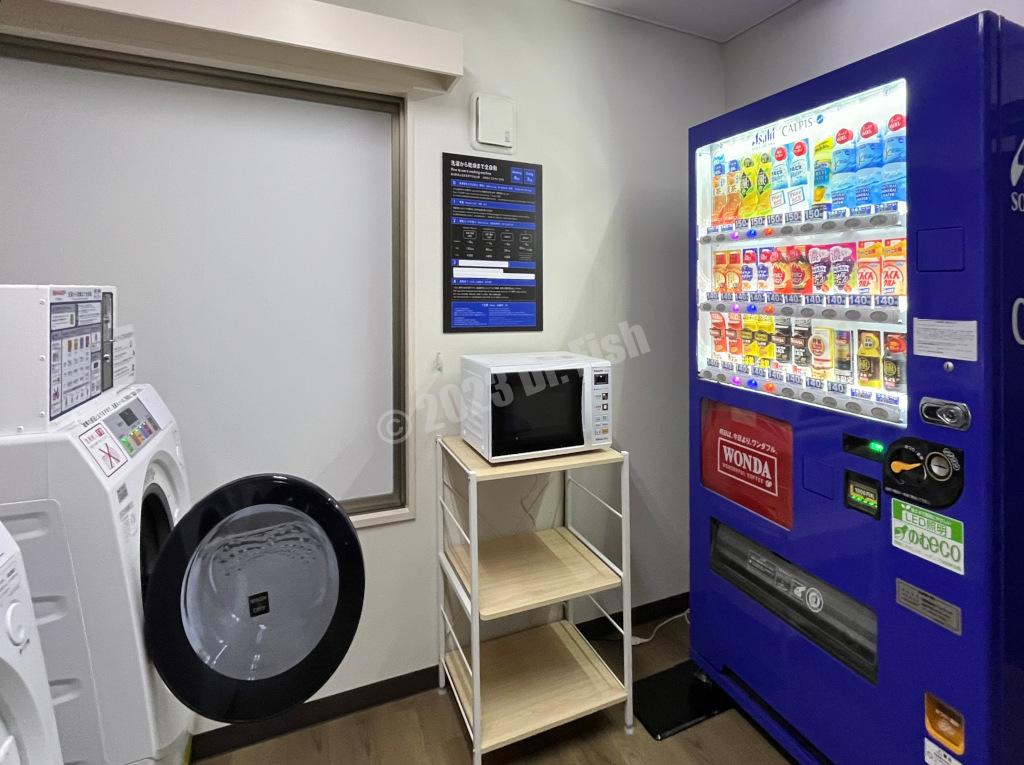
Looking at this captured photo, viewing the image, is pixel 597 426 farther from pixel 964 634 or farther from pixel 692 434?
pixel 964 634

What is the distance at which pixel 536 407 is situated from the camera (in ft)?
5.87

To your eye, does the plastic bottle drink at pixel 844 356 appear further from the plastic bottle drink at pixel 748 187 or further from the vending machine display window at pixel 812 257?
the plastic bottle drink at pixel 748 187

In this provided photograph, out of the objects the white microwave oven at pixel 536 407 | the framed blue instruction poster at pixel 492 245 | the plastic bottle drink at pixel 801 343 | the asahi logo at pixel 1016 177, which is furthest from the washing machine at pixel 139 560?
the asahi logo at pixel 1016 177

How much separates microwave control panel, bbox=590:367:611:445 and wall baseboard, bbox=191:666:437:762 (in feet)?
3.82

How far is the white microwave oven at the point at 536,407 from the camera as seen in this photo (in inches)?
68.3

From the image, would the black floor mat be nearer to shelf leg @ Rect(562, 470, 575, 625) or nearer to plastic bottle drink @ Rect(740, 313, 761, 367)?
shelf leg @ Rect(562, 470, 575, 625)

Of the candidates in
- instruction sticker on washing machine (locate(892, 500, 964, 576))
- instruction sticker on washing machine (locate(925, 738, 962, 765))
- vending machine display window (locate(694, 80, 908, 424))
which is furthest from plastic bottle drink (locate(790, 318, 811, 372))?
instruction sticker on washing machine (locate(925, 738, 962, 765))

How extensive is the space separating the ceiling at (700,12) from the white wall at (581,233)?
0.05 m

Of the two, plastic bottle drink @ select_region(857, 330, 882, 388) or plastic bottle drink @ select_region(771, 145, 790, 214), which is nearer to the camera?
plastic bottle drink @ select_region(857, 330, 882, 388)

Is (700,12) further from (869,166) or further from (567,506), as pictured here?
(567,506)

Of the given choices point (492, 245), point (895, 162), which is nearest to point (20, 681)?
point (492, 245)

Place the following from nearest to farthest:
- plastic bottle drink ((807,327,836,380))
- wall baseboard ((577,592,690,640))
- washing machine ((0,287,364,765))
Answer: washing machine ((0,287,364,765)) → plastic bottle drink ((807,327,836,380)) → wall baseboard ((577,592,690,640))

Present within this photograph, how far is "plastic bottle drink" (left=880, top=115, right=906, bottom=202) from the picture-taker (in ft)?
4.27

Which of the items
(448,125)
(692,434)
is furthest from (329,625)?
(448,125)
